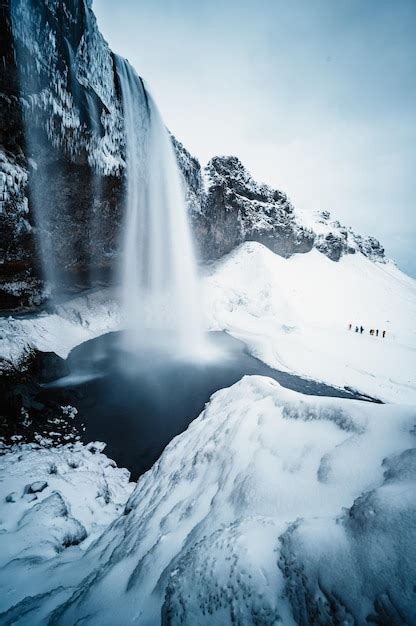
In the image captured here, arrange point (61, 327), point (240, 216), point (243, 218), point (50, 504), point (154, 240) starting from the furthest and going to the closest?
point (243, 218), point (240, 216), point (154, 240), point (61, 327), point (50, 504)

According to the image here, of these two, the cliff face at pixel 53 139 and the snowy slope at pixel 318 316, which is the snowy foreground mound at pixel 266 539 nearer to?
the snowy slope at pixel 318 316

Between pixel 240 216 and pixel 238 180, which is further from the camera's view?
pixel 238 180

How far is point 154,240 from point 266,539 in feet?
76.5

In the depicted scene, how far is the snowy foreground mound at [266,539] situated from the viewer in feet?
5.67

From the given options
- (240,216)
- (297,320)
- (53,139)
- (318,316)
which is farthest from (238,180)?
(53,139)

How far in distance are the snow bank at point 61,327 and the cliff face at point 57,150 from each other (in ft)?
4.59


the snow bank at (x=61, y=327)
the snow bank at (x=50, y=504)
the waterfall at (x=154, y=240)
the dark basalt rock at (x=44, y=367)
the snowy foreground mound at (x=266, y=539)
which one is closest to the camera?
the snowy foreground mound at (x=266, y=539)

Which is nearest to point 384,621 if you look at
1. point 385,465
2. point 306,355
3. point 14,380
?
point 385,465

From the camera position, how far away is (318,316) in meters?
27.7

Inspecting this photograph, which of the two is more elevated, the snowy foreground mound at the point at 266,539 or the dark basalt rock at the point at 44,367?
the snowy foreground mound at the point at 266,539

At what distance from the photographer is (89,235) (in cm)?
1845

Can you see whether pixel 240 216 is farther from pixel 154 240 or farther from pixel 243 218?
pixel 154 240

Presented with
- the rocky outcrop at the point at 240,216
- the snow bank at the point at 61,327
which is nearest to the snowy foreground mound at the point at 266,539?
the snow bank at the point at 61,327

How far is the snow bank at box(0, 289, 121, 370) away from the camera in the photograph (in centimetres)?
1255
